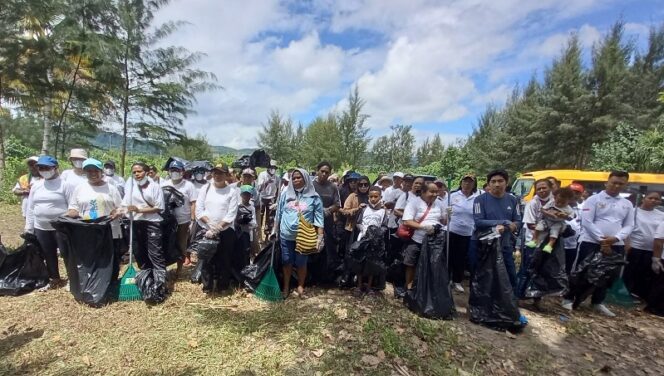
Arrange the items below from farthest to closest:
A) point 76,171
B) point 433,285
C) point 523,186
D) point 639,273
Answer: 1. point 523,186
2. point 639,273
3. point 76,171
4. point 433,285

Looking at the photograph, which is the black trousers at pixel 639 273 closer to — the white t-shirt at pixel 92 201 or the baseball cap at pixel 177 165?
the baseball cap at pixel 177 165

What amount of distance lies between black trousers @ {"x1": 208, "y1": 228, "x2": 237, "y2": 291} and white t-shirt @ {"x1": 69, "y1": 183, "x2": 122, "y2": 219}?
1.34 m

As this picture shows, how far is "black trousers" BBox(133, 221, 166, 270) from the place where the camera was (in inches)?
172

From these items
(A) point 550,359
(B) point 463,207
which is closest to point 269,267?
(B) point 463,207

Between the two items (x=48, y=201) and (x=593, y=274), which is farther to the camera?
(x=593, y=274)

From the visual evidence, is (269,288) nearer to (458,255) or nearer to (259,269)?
(259,269)

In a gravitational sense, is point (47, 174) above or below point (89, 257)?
above

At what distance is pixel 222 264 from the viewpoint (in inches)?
177

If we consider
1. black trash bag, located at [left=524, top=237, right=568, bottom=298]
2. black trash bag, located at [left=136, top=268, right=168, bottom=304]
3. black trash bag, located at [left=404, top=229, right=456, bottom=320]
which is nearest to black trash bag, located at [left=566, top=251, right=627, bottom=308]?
black trash bag, located at [left=524, top=237, right=568, bottom=298]

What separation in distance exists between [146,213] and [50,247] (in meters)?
1.29

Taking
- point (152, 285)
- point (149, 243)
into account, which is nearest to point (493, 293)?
point (152, 285)

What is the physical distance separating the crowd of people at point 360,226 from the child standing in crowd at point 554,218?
0.01m

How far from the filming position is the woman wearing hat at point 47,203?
13.8ft

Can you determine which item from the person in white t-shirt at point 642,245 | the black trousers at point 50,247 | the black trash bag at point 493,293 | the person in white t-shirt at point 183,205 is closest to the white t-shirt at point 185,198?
the person in white t-shirt at point 183,205
